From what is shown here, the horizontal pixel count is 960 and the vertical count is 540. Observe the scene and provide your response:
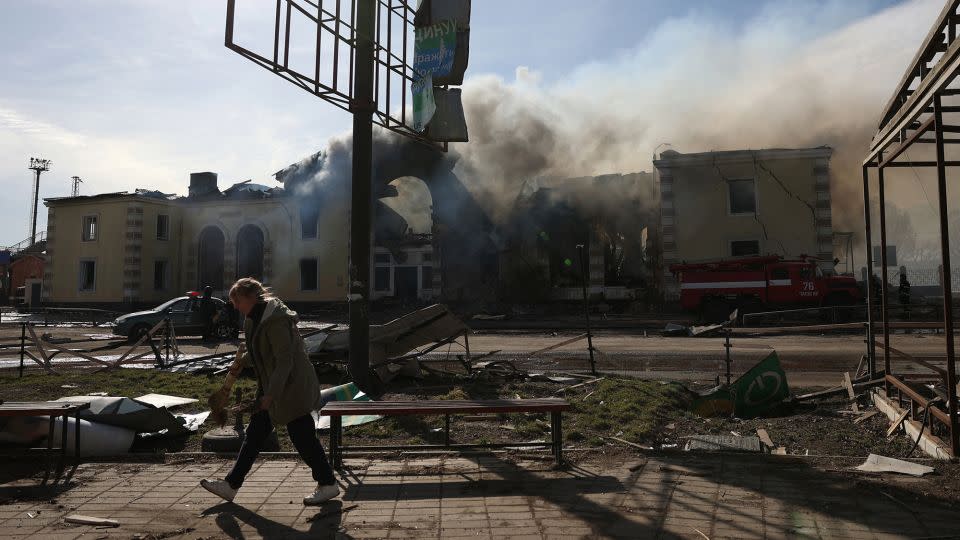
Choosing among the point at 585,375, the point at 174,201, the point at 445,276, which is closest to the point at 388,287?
the point at 445,276

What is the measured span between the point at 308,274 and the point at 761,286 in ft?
76.7

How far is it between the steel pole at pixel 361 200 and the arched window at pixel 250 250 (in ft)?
98.0

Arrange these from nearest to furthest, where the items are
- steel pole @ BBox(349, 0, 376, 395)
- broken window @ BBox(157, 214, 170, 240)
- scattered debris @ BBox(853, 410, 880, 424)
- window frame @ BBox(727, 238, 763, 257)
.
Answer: scattered debris @ BBox(853, 410, 880, 424) → steel pole @ BBox(349, 0, 376, 395) → window frame @ BBox(727, 238, 763, 257) → broken window @ BBox(157, 214, 170, 240)

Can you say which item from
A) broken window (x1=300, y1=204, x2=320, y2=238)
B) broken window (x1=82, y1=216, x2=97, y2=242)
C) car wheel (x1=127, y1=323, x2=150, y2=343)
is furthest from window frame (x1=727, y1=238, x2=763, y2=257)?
broken window (x1=82, y1=216, x2=97, y2=242)

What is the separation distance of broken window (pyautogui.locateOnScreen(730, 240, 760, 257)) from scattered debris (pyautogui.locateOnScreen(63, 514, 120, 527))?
2847 cm

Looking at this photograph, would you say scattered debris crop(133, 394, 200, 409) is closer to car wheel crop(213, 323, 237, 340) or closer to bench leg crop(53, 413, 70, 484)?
bench leg crop(53, 413, 70, 484)

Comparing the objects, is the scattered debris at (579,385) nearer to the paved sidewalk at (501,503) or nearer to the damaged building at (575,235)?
the paved sidewalk at (501,503)

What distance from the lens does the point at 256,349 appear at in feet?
14.3

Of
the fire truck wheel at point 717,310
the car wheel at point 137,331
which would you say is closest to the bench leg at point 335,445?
the car wheel at point 137,331

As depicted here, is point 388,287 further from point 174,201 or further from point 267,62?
point 267,62

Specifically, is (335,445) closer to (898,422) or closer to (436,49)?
(898,422)

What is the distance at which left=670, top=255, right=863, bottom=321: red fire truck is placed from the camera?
71.1ft

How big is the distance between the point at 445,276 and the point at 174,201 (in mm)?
16839

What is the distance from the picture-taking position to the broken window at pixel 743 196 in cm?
2881
